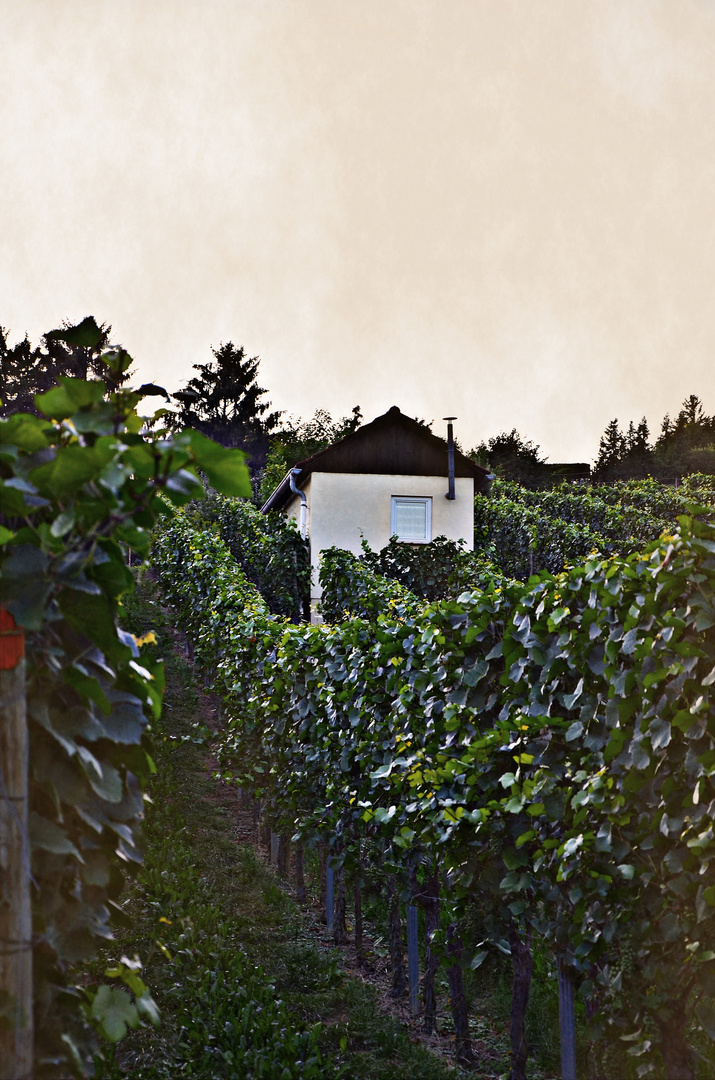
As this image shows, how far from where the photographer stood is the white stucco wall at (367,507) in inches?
972

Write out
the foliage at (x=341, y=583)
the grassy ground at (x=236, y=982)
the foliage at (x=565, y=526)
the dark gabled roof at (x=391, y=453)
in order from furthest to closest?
the foliage at (x=565, y=526), the dark gabled roof at (x=391, y=453), the foliage at (x=341, y=583), the grassy ground at (x=236, y=982)

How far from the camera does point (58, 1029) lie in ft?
6.54

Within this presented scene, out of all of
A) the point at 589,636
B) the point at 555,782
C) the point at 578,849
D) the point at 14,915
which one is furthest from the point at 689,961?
the point at 14,915

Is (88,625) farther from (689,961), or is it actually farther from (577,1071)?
(577,1071)

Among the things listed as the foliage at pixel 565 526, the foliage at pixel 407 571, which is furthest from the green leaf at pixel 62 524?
the foliage at pixel 565 526

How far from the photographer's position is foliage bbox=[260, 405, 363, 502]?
4094 cm

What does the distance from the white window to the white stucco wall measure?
131 millimetres

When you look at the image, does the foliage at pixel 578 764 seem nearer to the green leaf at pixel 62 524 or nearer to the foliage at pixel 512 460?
the green leaf at pixel 62 524

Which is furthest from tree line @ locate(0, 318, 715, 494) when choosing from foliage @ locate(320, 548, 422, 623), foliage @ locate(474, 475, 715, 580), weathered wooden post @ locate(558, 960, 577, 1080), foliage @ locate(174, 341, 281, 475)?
weathered wooden post @ locate(558, 960, 577, 1080)

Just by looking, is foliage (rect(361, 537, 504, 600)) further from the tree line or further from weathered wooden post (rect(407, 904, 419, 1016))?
the tree line

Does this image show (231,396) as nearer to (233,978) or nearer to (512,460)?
(512,460)

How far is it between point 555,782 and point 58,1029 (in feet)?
8.49

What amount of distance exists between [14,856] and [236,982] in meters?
4.22

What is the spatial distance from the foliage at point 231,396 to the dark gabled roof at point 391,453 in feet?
123
